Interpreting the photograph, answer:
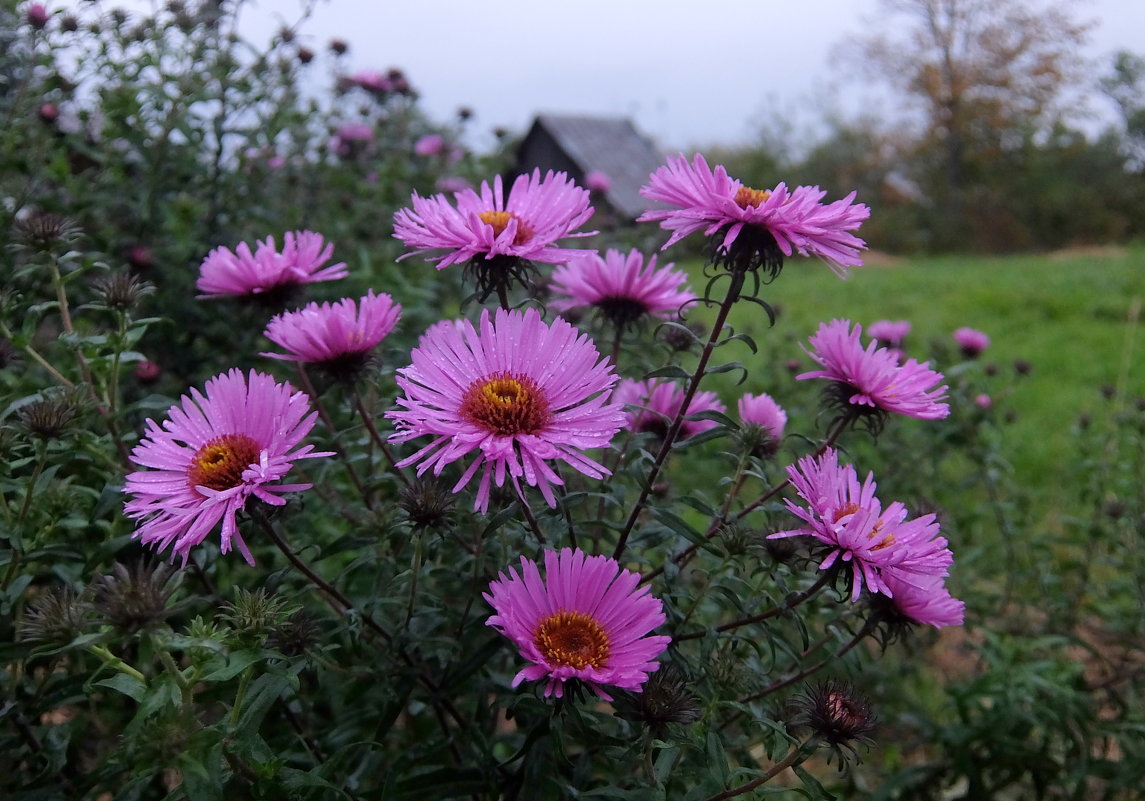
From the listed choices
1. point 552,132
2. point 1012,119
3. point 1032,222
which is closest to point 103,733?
point 552,132

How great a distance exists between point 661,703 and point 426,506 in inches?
10.6

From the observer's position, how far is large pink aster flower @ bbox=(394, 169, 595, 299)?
0.81 m

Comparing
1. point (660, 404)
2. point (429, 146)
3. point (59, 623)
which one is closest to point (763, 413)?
point (660, 404)

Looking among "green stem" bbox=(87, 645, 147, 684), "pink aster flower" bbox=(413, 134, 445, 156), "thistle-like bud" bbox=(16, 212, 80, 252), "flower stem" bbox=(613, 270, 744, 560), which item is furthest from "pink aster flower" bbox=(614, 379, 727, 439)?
"pink aster flower" bbox=(413, 134, 445, 156)

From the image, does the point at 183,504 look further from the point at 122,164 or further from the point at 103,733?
the point at 122,164

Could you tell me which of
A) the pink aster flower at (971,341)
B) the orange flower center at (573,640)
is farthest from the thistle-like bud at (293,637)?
the pink aster flower at (971,341)

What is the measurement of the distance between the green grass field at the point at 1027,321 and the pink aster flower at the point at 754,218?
126 cm

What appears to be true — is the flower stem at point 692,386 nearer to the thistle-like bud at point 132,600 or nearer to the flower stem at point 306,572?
the flower stem at point 306,572

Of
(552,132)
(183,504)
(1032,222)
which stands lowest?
(1032,222)

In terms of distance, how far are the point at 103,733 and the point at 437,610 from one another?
67 cm

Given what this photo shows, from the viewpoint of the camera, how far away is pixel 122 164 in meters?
1.85

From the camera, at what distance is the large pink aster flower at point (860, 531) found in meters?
0.70

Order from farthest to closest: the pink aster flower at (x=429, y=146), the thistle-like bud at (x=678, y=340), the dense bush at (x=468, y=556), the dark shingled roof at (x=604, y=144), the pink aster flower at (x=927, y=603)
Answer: the dark shingled roof at (x=604, y=144) → the pink aster flower at (x=429, y=146) → the thistle-like bud at (x=678, y=340) → the pink aster flower at (x=927, y=603) → the dense bush at (x=468, y=556)

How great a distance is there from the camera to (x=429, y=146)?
2.72m
